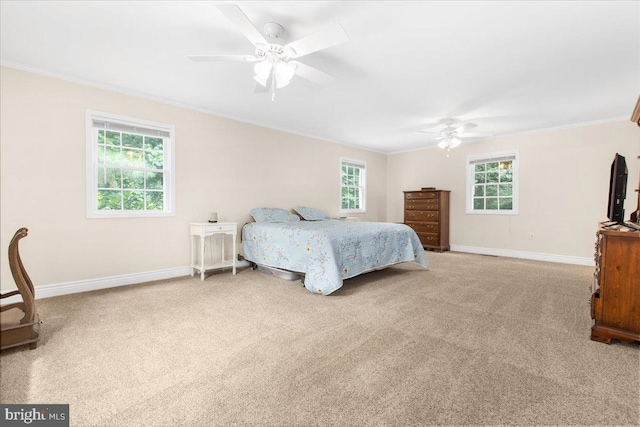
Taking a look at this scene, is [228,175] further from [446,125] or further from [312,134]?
[446,125]

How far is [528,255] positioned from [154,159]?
6146 millimetres

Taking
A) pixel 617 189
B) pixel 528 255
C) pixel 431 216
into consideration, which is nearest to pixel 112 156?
pixel 617 189

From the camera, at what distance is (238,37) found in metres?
2.47

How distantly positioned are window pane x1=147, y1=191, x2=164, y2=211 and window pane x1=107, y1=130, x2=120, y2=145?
679 millimetres

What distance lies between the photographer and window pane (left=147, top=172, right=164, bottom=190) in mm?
3850

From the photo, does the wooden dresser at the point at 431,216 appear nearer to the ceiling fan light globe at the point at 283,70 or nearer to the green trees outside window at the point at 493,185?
the green trees outside window at the point at 493,185

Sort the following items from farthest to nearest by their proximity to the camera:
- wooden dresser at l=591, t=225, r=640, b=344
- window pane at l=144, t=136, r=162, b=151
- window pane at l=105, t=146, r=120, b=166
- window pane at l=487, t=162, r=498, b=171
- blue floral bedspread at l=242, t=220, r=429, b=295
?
window pane at l=487, t=162, r=498, b=171 < window pane at l=144, t=136, r=162, b=151 < window pane at l=105, t=146, r=120, b=166 < blue floral bedspread at l=242, t=220, r=429, b=295 < wooden dresser at l=591, t=225, r=640, b=344

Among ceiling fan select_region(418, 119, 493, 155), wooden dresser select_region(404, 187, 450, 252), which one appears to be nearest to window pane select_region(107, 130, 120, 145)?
ceiling fan select_region(418, 119, 493, 155)

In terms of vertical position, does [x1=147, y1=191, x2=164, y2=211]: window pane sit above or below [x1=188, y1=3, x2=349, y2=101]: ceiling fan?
below

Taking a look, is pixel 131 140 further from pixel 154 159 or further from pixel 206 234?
pixel 206 234

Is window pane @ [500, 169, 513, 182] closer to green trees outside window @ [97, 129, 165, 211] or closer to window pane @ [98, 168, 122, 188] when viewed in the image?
green trees outside window @ [97, 129, 165, 211]

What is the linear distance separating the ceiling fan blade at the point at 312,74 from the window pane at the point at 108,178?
254cm

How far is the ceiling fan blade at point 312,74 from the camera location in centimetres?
246

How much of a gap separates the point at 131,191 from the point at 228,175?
1265mm
